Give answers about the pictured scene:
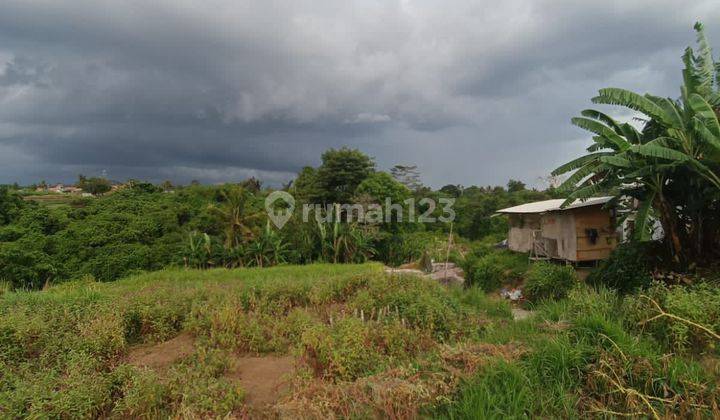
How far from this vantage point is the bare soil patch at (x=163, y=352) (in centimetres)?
469

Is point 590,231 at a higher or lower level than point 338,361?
higher

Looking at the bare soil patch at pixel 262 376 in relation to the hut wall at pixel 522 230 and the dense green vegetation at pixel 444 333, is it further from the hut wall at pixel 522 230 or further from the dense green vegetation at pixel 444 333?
the hut wall at pixel 522 230

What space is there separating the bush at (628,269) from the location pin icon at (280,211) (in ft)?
45.3

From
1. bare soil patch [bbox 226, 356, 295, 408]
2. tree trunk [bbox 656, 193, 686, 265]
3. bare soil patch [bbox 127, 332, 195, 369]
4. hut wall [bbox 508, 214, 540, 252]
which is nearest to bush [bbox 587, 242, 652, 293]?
tree trunk [bbox 656, 193, 686, 265]

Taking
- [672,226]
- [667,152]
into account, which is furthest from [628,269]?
[667,152]

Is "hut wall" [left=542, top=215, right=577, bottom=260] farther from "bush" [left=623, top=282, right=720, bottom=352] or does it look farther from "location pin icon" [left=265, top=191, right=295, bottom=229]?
"location pin icon" [left=265, top=191, right=295, bottom=229]

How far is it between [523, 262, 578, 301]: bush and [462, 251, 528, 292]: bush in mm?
2143

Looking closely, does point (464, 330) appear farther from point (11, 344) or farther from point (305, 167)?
point (305, 167)

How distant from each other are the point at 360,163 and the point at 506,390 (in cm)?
2019

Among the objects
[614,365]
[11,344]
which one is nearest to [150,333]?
[11,344]

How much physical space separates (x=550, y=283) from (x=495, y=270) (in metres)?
3.62

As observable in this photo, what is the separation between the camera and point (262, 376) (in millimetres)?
4285

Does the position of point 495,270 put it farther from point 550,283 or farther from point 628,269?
point 628,269

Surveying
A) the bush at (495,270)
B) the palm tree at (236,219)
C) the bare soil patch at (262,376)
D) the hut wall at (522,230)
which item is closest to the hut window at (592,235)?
the bush at (495,270)
